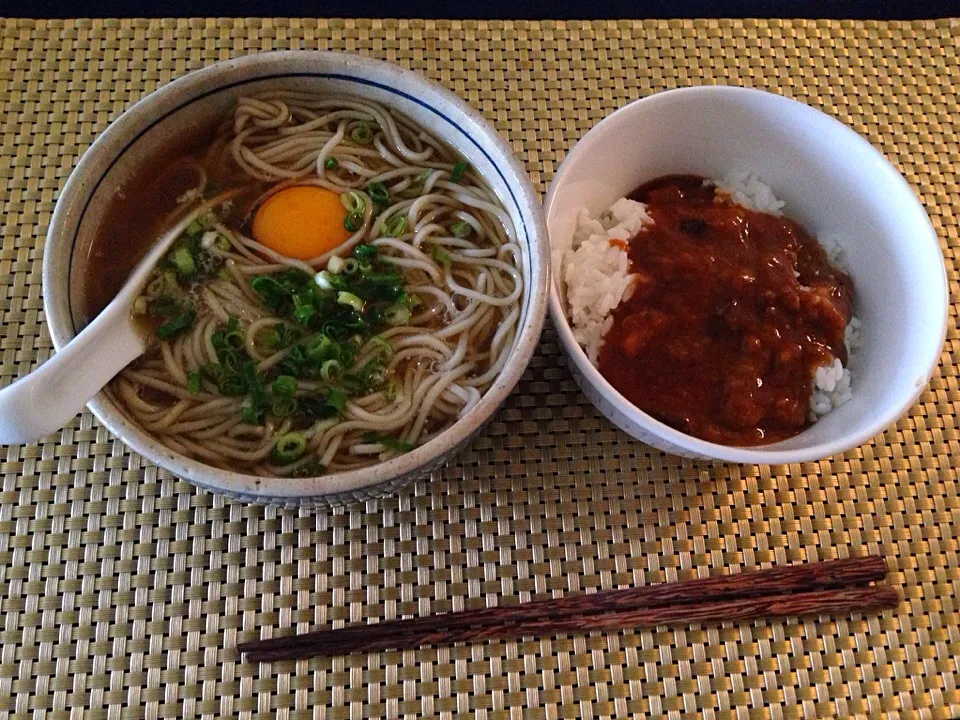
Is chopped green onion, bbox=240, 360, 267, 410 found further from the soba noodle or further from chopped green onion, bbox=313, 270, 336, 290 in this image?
chopped green onion, bbox=313, 270, 336, 290

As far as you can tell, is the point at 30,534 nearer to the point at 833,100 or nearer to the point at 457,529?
the point at 457,529

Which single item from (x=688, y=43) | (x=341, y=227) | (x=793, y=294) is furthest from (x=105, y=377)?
(x=688, y=43)

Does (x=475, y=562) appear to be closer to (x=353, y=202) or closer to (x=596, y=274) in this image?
(x=596, y=274)

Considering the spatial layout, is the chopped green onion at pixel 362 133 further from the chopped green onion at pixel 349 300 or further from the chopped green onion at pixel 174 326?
the chopped green onion at pixel 174 326
